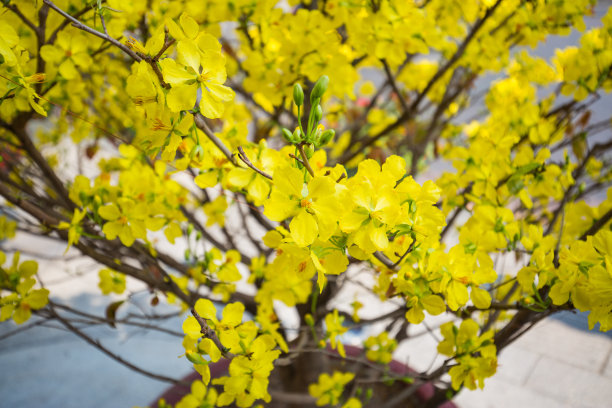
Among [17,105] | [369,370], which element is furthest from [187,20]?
[369,370]

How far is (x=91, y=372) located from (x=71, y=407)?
20 cm

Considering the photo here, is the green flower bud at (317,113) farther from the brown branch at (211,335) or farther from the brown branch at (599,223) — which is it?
the brown branch at (599,223)

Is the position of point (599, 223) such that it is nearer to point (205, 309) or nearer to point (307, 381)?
point (205, 309)

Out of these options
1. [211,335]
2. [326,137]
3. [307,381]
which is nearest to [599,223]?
[326,137]

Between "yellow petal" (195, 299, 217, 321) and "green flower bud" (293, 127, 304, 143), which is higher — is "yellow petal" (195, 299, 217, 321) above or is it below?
below

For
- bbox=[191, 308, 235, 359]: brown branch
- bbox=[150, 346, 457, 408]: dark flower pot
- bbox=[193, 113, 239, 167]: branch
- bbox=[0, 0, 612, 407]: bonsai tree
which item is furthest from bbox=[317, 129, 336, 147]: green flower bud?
bbox=[150, 346, 457, 408]: dark flower pot

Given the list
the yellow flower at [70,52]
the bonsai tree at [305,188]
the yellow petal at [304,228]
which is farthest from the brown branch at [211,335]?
the yellow flower at [70,52]

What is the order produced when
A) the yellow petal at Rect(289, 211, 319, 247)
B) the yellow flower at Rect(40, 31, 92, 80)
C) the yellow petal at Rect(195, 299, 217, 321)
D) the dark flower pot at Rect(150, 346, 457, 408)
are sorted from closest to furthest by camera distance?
1. the yellow petal at Rect(289, 211, 319, 247)
2. the yellow petal at Rect(195, 299, 217, 321)
3. the yellow flower at Rect(40, 31, 92, 80)
4. the dark flower pot at Rect(150, 346, 457, 408)

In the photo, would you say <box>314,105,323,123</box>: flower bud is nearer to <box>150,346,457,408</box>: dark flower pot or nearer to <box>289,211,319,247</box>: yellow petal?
<box>289,211,319,247</box>: yellow petal

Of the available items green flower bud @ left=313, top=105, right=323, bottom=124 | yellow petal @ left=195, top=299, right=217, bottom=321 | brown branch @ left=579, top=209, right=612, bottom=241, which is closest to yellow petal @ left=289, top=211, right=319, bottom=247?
green flower bud @ left=313, top=105, right=323, bottom=124

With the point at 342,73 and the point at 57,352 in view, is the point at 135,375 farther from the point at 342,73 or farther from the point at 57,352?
the point at 342,73

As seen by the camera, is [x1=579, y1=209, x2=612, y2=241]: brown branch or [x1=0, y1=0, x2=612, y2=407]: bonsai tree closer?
[x1=0, y1=0, x2=612, y2=407]: bonsai tree

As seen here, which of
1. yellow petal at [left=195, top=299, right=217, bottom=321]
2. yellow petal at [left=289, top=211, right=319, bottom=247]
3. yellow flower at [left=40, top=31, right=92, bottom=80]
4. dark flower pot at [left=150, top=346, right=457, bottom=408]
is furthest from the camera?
dark flower pot at [left=150, top=346, right=457, bottom=408]

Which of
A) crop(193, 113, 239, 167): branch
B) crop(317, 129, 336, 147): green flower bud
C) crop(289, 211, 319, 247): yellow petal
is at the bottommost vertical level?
crop(289, 211, 319, 247): yellow petal
